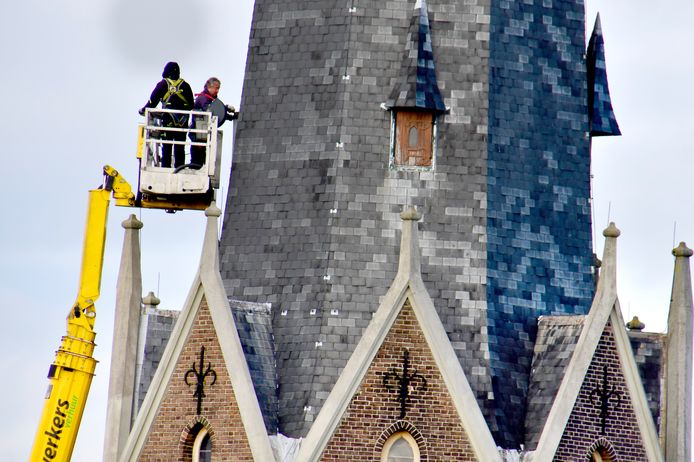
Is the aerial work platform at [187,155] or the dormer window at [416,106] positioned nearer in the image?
the dormer window at [416,106]

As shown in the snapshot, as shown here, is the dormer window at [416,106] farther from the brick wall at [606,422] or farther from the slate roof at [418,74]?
the brick wall at [606,422]

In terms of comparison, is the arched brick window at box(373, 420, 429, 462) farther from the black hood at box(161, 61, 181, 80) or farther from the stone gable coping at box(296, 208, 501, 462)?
the black hood at box(161, 61, 181, 80)

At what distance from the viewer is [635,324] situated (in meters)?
66.1

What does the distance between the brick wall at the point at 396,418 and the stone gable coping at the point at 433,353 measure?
0.15 meters

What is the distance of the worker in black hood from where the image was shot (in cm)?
6425

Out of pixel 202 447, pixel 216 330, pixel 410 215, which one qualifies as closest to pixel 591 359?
pixel 410 215

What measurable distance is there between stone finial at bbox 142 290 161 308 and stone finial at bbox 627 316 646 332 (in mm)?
10085

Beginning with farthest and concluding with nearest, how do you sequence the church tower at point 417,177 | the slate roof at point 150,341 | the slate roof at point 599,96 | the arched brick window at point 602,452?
the slate roof at point 599,96 → the slate roof at point 150,341 → the church tower at point 417,177 → the arched brick window at point 602,452

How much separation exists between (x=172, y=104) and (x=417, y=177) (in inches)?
212

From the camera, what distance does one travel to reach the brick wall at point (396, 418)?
6072cm

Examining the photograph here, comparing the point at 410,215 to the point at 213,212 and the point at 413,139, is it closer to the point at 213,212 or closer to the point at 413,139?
the point at 413,139

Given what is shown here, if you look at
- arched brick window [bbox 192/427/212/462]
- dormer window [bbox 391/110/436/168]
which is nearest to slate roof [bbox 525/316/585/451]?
dormer window [bbox 391/110/436/168]

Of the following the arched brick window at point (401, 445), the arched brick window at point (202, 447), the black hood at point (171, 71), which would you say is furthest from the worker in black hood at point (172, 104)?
the arched brick window at point (401, 445)

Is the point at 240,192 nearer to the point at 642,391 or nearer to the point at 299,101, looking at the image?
the point at 299,101
